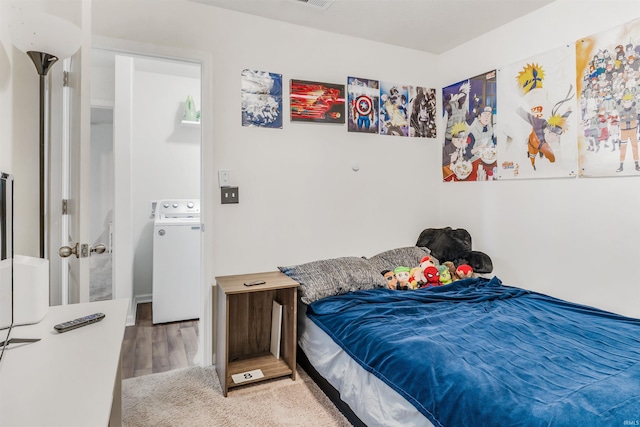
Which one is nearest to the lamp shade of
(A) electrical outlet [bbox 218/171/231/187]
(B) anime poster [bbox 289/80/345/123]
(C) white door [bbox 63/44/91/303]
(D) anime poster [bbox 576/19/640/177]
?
(C) white door [bbox 63/44/91/303]

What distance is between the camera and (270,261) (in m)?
2.72

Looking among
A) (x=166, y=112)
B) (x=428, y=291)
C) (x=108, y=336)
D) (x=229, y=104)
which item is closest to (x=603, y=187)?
(x=428, y=291)

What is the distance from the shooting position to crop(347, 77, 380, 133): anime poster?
2969mm

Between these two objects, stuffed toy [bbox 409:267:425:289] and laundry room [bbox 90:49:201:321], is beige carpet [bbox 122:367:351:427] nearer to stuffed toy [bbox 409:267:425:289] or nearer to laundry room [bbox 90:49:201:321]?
stuffed toy [bbox 409:267:425:289]

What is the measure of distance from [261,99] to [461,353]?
Answer: 2083 mm

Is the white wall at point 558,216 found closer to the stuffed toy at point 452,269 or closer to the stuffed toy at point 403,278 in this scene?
the stuffed toy at point 452,269

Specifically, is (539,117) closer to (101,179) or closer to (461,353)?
(461,353)

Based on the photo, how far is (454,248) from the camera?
118 inches

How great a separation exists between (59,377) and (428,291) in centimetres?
210

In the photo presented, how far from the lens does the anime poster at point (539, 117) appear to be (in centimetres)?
238

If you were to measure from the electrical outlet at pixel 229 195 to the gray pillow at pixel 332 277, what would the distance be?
614 millimetres

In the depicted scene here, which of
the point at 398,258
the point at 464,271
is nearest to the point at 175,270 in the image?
the point at 398,258

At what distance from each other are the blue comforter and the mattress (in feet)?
0.19

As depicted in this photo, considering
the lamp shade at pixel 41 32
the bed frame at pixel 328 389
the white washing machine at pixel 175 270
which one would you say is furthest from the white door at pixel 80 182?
the white washing machine at pixel 175 270
